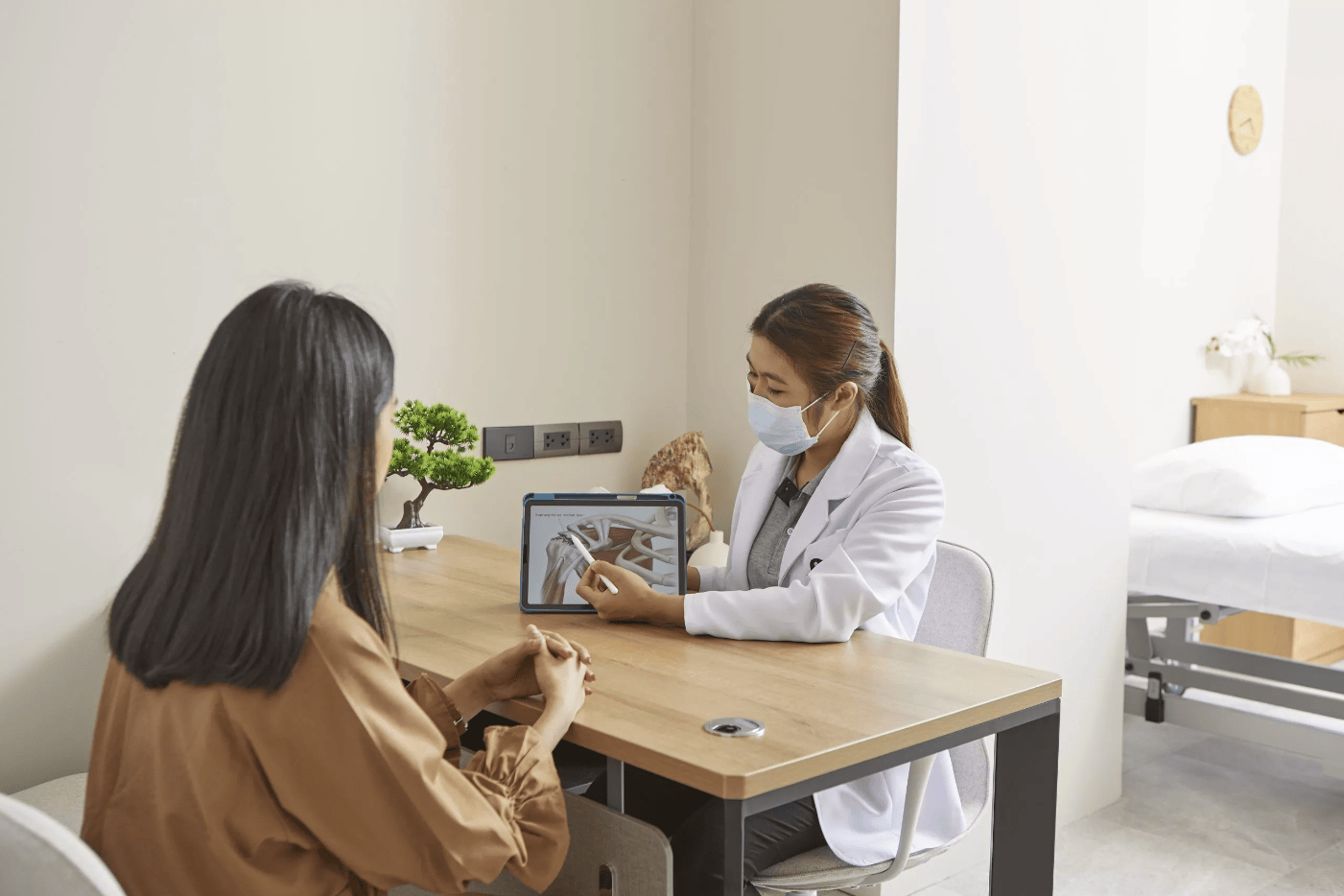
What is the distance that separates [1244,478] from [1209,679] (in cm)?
60

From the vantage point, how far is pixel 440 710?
1324 millimetres

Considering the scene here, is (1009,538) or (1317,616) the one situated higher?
(1009,538)

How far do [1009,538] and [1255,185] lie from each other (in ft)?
9.02

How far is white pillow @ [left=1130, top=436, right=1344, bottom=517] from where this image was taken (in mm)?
3359

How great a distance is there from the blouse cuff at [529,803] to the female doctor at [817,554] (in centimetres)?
28

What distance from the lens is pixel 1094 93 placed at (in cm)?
272

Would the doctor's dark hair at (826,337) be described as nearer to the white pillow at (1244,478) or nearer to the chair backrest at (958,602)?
the chair backrest at (958,602)

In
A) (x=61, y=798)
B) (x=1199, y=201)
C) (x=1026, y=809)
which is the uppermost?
(x=1199, y=201)

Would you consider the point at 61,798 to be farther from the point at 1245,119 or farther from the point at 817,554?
the point at 1245,119

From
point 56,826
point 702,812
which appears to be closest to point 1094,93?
point 702,812

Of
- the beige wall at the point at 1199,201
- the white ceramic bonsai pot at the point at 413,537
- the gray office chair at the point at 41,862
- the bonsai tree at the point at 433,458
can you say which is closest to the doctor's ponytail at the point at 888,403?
the bonsai tree at the point at 433,458

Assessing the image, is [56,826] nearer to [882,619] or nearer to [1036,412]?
[882,619]

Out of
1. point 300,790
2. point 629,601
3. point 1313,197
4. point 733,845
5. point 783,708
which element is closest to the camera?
point 300,790

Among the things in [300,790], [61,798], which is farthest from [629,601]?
[61,798]
